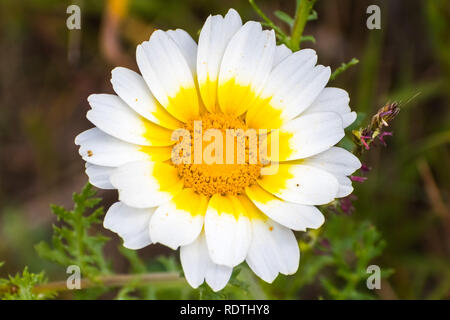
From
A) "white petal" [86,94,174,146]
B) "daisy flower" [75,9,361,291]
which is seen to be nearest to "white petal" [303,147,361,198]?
"daisy flower" [75,9,361,291]

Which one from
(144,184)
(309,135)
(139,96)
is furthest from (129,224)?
(309,135)

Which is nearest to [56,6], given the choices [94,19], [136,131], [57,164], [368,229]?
[94,19]

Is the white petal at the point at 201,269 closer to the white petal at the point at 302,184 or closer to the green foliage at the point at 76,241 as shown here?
the white petal at the point at 302,184

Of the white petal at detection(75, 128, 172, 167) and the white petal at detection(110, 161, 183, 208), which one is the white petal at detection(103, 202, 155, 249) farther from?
the white petal at detection(75, 128, 172, 167)

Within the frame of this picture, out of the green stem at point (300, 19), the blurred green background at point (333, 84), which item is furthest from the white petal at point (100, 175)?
the blurred green background at point (333, 84)

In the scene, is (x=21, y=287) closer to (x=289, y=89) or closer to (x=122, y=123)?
(x=122, y=123)

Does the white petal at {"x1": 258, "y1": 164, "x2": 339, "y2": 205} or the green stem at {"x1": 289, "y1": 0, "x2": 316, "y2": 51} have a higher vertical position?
the green stem at {"x1": 289, "y1": 0, "x2": 316, "y2": 51}

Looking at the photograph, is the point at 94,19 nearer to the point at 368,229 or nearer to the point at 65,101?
the point at 65,101
